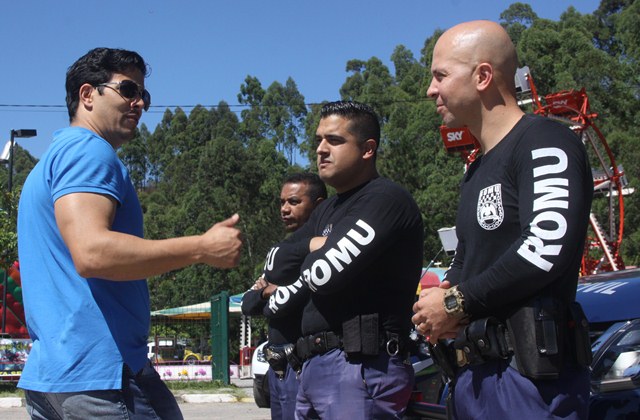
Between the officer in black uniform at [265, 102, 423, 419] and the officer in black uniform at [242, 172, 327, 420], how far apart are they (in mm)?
417

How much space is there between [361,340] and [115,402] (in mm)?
1124

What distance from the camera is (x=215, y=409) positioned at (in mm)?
12180

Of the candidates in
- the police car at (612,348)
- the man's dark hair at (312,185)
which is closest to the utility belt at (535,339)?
the police car at (612,348)

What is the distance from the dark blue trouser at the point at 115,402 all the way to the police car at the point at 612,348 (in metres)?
1.96

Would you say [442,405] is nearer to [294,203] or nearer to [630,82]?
[294,203]

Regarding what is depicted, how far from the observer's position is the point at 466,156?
28.9 metres

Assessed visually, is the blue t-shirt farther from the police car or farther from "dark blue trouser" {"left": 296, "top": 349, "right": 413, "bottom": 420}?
the police car

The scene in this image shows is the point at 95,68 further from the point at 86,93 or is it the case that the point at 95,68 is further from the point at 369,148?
the point at 369,148

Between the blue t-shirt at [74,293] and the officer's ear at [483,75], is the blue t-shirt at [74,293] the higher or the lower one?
the lower one

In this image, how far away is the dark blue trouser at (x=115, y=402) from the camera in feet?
8.25

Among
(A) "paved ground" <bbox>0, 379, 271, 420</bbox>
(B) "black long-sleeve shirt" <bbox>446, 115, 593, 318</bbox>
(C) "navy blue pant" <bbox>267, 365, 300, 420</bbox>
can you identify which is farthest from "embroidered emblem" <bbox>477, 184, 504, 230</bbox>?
(A) "paved ground" <bbox>0, 379, 271, 420</bbox>

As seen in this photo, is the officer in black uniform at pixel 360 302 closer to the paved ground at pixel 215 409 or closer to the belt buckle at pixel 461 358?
the belt buckle at pixel 461 358

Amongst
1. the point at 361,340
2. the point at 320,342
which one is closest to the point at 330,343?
the point at 320,342

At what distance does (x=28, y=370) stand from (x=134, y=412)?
39 centimetres
